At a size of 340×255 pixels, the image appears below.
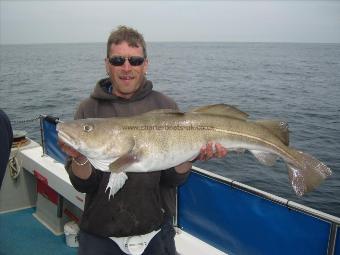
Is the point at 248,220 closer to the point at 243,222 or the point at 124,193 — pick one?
the point at 243,222

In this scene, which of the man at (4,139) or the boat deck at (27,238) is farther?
the boat deck at (27,238)

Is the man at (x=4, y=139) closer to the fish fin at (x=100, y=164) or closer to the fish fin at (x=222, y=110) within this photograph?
the fish fin at (x=100, y=164)

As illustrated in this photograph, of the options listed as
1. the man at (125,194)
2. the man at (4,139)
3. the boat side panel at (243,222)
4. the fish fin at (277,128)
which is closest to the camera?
the man at (4,139)

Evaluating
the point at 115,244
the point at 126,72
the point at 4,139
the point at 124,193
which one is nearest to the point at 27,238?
the point at 115,244

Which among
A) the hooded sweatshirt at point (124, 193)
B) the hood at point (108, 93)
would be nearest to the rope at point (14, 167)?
the hooded sweatshirt at point (124, 193)

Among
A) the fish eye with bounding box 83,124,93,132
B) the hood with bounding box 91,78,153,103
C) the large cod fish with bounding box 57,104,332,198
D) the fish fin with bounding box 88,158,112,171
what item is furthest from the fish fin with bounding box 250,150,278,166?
the fish eye with bounding box 83,124,93,132

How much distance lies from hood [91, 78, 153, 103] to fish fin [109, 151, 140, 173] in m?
Answer: 0.63

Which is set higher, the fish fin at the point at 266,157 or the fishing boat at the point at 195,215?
the fish fin at the point at 266,157

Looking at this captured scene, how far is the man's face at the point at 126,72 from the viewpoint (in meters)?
3.39

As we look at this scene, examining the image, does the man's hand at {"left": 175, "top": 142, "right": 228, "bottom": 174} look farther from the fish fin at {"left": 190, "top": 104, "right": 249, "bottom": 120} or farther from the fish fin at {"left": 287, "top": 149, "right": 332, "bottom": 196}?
the fish fin at {"left": 287, "top": 149, "right": 332, "bottom": 196}

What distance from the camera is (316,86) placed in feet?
121

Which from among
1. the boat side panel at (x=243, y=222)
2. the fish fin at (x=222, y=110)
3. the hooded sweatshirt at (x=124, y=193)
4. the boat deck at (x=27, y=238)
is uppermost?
the fish fin at (x=222, y=110)

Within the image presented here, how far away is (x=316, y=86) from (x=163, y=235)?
36.5 metres

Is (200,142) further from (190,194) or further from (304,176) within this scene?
(190,194)
